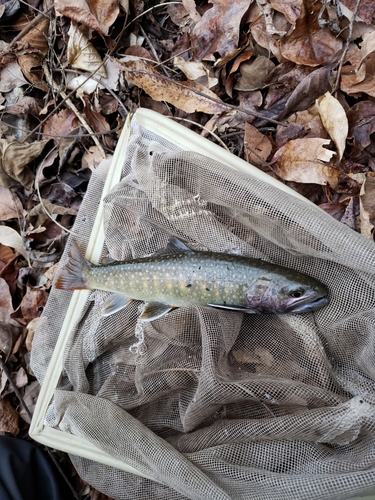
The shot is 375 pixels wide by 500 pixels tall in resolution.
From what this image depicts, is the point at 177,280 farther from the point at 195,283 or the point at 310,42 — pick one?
the point at 310,42

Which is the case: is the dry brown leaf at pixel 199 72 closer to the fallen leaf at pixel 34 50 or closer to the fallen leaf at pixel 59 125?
the fallen leaf at pixel 59 125

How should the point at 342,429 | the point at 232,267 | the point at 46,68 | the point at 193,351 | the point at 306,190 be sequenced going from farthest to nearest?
the point at 46,68 → the point at 306,190 → the point at 193,351 → the point at 232,267 → the point at 342,429

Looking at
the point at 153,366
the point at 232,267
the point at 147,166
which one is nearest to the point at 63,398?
the point at 153,366

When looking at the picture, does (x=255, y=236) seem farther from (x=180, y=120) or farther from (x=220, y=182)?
(x=180, y=120)

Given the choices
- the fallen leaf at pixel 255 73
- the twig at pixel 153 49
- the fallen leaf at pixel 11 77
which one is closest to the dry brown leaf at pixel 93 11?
the twig at pixel 153 49

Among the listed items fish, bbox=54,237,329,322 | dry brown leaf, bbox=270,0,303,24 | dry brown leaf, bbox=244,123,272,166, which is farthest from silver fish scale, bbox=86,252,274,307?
dry brown leaf, bbox=270,0,303,24
